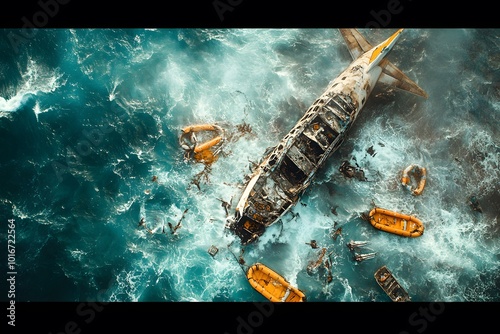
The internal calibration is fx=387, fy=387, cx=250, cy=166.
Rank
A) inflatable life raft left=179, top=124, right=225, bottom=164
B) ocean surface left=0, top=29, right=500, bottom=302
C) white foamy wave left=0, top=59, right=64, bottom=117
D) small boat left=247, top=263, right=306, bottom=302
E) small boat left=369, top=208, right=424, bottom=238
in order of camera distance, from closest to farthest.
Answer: small boat left=247, top=263, right=306, bottom=302 < ocean surface left=0, top=29, right=500, bottom=302 < white foamy wave left=0, top=59, right=64, bottom=117 < small boat left=369, top=208, right=424, bottom=238 < inflatable life raft left=179, top=124, right=225, bottom=164

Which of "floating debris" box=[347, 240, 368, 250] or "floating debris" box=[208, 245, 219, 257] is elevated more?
"floating debris" box=[208, 245, 219, 257]

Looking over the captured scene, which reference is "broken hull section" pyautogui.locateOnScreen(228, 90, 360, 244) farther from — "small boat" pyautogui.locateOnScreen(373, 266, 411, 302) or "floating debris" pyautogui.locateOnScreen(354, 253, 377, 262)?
"small boat" pyautogui.locateOnScreen(373, 266, 411, 302)

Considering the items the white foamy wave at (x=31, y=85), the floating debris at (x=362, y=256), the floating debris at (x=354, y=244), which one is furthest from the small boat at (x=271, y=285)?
the white foamy wave at (x=31, y=85)

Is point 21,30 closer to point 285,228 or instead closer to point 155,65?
point 155,65

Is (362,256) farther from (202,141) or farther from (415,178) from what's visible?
(202,141)

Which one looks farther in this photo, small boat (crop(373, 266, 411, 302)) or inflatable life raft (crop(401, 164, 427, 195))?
inflatable life raft (crop(401, 164, 427, 195))

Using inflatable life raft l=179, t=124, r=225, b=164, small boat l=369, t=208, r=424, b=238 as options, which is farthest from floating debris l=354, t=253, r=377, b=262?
inflatable life raft l=179, t=124, r=225, b=164
